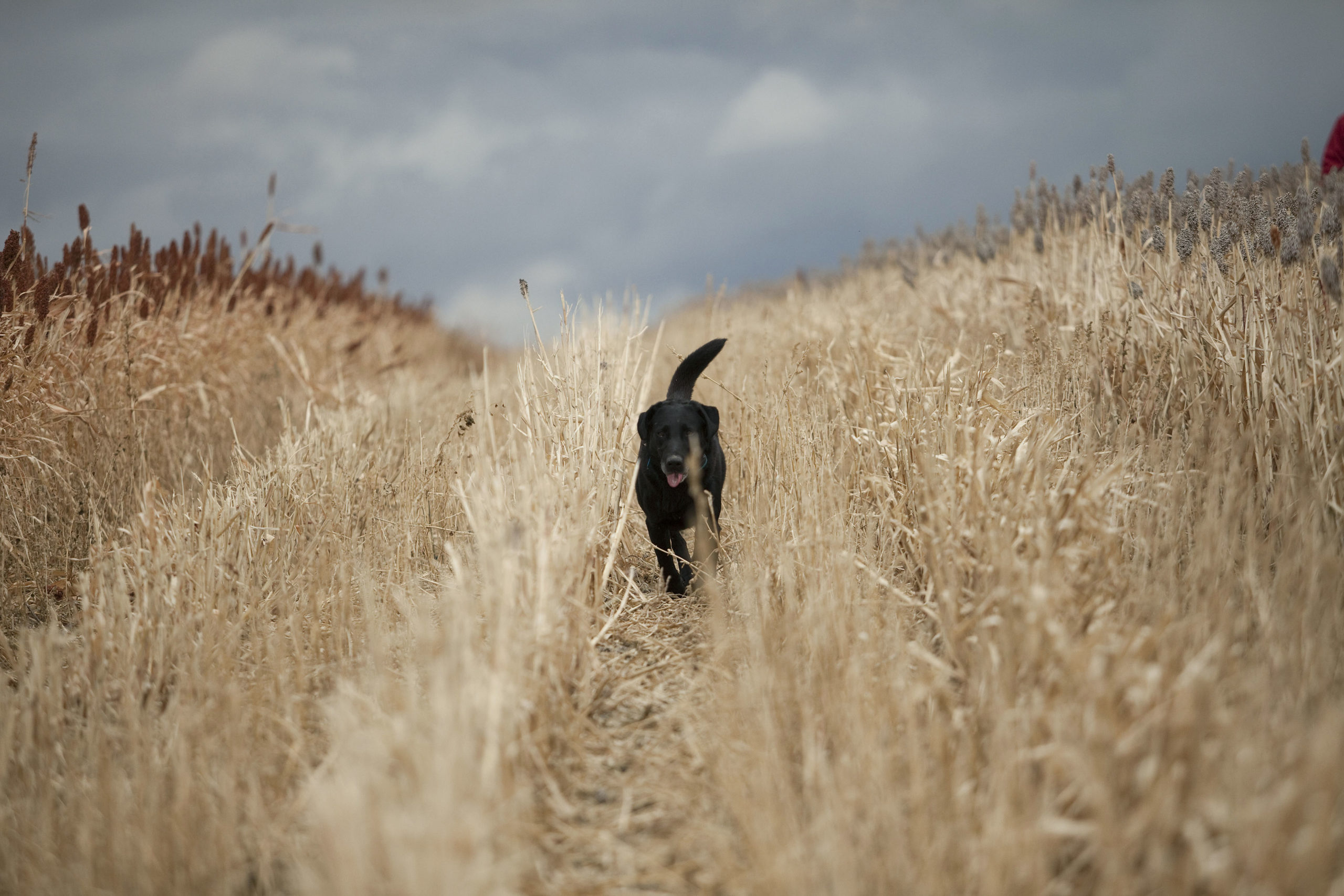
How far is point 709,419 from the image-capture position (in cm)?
363

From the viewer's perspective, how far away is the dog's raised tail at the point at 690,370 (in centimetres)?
398

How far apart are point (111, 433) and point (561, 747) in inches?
153

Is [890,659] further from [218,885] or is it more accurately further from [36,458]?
[36,458]

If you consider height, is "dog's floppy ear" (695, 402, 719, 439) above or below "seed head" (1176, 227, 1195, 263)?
below

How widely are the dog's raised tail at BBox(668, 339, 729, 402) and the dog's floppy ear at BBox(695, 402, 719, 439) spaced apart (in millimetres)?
279

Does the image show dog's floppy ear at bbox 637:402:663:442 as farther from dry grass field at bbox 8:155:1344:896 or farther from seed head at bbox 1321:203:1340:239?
seed head at bbox 1321:203:1340:239

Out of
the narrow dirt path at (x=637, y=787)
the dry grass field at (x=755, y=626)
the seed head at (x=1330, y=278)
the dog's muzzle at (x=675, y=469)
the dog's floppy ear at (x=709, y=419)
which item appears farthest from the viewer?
the dog's floppy ear at (x=709, y=419)

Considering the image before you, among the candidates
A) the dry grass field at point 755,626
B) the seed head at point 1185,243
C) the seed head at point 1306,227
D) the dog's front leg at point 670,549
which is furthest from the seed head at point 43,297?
the seed head at point 1306,227

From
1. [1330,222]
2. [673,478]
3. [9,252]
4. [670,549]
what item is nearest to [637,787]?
[673,478]

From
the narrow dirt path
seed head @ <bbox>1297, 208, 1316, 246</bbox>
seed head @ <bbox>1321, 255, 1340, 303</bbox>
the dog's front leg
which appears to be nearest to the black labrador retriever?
the dog's front leg

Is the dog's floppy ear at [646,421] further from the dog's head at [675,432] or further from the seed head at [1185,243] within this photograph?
the seed head at [1185,243]

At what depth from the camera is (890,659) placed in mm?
2400

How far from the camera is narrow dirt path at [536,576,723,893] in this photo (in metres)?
1.86

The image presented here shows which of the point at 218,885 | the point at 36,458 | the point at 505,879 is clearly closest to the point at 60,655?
the point at 36,458
